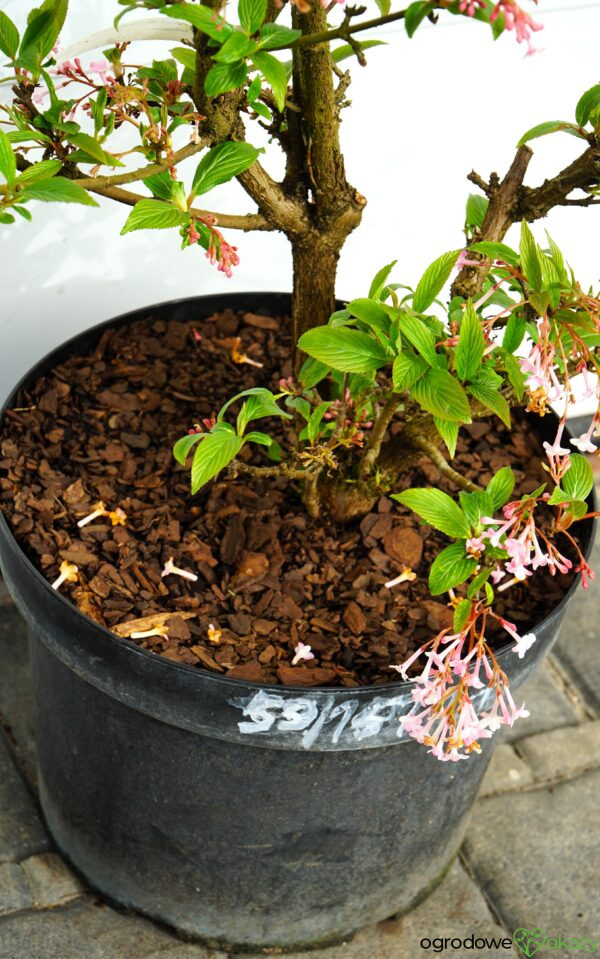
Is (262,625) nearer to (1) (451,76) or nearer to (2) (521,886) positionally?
(2) (521,886)

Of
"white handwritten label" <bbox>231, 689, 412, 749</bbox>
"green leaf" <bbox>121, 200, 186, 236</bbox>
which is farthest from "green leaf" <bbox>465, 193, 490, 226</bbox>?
"white handwritten label" <bbox>231, 689, 412, 749</bbox>

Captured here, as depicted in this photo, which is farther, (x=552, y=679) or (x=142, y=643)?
(x=552, y=679)

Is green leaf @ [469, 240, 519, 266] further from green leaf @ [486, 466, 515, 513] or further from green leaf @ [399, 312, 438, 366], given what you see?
green leaf @ [486, 466, 515, 513]

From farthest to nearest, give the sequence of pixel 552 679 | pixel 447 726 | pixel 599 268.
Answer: pixel 599 268, pixel 552 679, pixel 447 726

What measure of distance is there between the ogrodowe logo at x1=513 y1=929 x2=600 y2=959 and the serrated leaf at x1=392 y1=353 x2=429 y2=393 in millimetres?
883

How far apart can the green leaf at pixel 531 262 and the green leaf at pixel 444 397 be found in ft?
0.33

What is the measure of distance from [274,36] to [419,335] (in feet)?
0.86

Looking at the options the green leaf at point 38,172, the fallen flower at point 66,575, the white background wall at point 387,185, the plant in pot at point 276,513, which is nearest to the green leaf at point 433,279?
the plant in pot at point 276,513

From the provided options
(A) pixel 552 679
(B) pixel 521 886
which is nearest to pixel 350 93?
(A) pixel 552 679

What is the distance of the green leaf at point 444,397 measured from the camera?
2.86 feet

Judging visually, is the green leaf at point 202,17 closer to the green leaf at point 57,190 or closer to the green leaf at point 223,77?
the green leaf at point 223,77

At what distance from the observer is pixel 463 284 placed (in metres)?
1.08

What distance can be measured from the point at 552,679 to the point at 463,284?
0.92 meters

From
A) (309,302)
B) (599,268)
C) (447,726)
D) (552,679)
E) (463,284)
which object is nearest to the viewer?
(447,726)
